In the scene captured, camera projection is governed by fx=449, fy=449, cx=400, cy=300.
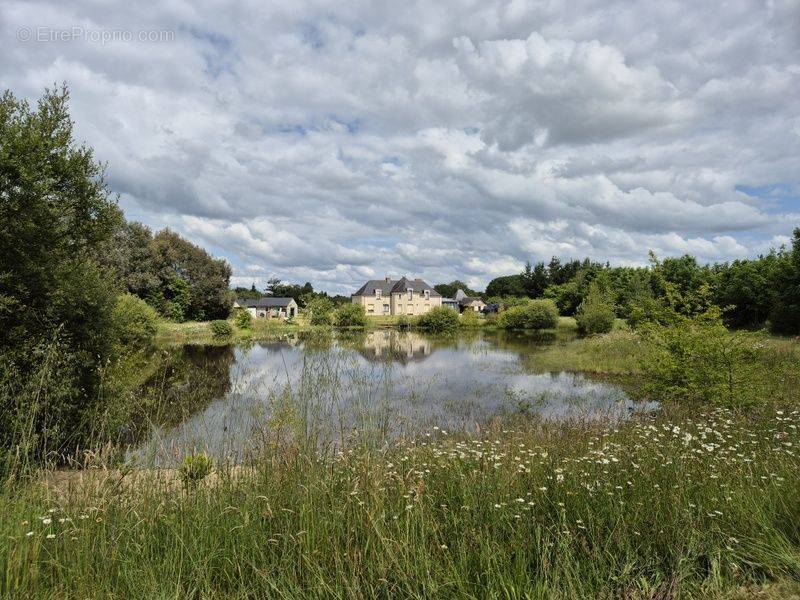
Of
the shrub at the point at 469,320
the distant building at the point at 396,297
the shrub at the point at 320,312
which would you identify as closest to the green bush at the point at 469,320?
the shrub at the point at 469,320

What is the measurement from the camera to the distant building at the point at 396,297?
274 feet

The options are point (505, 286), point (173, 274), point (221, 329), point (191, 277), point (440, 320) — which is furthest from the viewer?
point (505, 286)

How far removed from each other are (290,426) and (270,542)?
1.50 metres

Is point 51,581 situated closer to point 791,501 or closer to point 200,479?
point 200,479

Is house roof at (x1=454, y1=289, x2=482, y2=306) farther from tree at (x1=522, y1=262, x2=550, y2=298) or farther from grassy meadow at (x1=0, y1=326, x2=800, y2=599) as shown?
grassy meadow at (x1=0, y1=326, x2=800, y2=599)

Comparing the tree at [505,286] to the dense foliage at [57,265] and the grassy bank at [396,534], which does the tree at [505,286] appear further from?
the grassy bank at [396,534]

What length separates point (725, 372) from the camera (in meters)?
10.7

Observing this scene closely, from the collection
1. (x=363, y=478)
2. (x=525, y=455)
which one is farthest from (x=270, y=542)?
(x=525, y=455)

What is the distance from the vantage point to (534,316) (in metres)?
61.3

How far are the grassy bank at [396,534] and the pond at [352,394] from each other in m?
0.72

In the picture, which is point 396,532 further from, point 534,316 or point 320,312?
point 534,316

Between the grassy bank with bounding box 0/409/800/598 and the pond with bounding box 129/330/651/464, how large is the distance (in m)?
0.72

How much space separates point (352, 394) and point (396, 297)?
3087 inches

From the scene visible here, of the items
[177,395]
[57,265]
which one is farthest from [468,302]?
[177,395]
